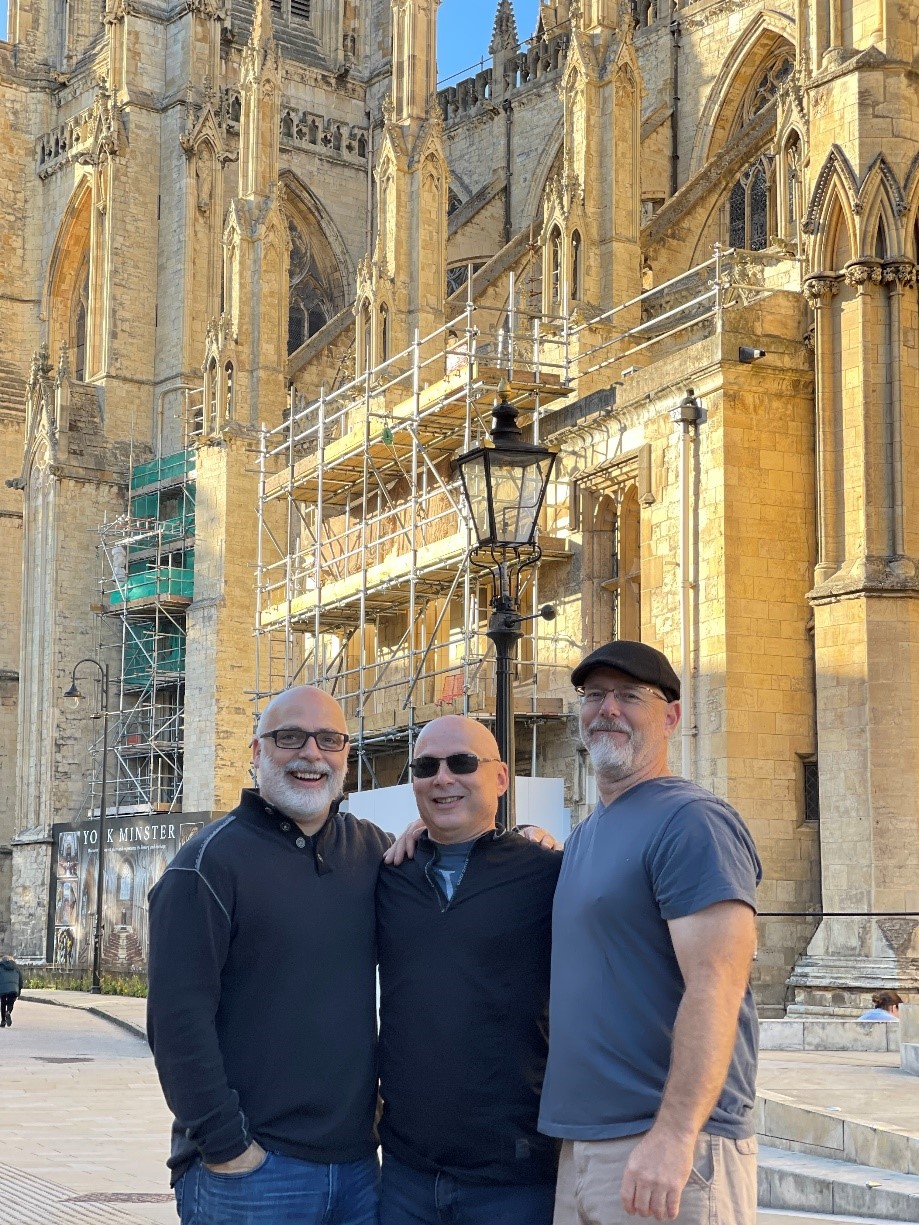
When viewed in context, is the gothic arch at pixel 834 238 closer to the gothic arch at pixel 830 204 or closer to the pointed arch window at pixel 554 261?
the gothic arch at pixel 830 204

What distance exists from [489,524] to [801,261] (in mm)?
10771

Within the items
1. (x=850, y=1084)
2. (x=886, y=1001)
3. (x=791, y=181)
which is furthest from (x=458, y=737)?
(x=791, y=181)

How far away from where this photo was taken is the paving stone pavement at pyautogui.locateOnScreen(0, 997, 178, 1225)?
836 cm

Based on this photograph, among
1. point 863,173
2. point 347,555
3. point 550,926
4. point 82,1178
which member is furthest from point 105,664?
point 550,926

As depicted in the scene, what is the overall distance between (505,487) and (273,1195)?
5941 mm

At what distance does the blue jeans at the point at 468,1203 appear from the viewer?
3805mm

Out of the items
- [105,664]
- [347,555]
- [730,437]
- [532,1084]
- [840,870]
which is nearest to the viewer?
[532,1084]

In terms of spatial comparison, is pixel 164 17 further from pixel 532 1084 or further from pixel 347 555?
pixel 532 1084

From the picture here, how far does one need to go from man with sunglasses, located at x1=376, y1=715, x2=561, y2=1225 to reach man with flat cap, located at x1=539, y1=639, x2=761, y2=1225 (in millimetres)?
189

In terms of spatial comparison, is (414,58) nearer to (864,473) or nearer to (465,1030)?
(864,473)

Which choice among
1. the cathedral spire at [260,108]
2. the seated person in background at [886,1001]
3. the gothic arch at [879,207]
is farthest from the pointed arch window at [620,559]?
the cathedral spire at [260,108]

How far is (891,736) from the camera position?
16531mm

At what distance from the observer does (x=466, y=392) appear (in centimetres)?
2298

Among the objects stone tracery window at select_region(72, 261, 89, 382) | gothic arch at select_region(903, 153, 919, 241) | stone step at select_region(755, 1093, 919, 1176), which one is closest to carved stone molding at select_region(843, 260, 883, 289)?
gothic arch at select_region(903, 153, 919, 241)
